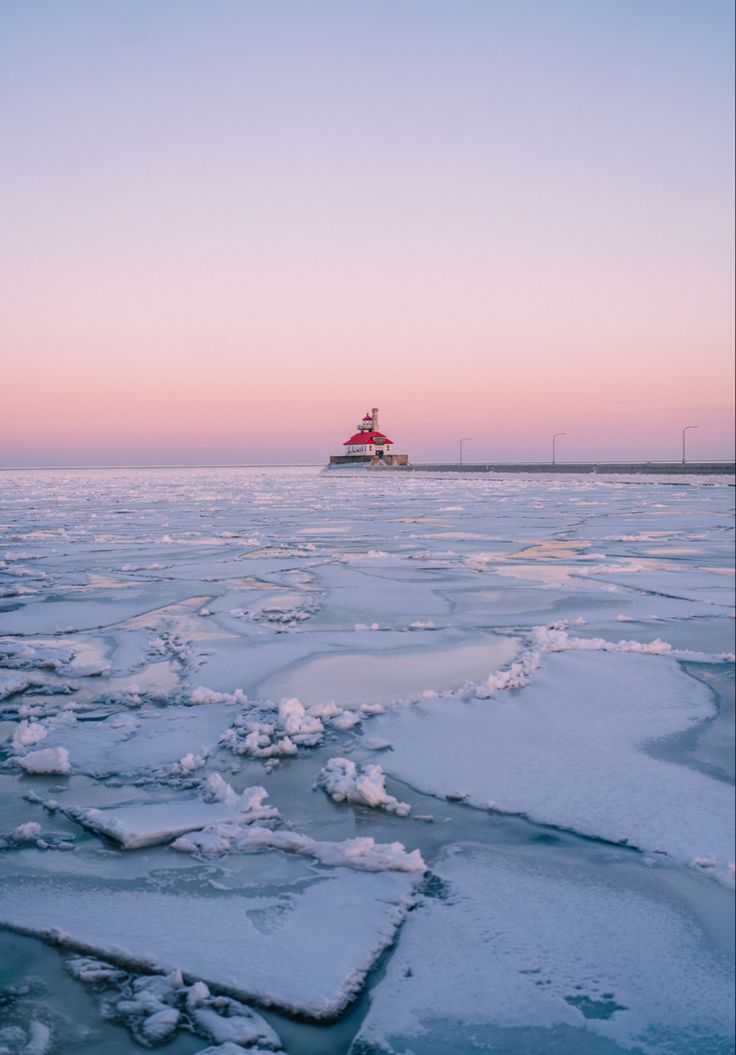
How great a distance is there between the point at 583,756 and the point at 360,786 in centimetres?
93

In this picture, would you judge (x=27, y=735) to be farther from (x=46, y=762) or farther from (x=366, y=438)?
(x=366, y=438)

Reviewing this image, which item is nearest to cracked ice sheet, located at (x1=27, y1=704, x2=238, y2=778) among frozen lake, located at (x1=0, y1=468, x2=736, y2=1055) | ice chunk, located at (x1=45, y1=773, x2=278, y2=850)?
frozen lake, located at (x1=0, y1=468, x2=736, y2=1055)

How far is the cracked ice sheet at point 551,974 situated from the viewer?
1.56 meters

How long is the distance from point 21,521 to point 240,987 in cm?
1617

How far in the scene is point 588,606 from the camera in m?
5.97

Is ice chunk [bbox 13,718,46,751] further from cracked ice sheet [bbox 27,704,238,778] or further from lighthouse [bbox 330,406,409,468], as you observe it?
lighthouse [bbox 330,406,409,468]

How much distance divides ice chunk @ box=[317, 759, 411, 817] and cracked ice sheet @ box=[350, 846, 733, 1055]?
0.50 meters

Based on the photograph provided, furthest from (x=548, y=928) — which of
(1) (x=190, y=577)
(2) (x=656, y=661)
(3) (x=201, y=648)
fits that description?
(1) (x=190, y=577)

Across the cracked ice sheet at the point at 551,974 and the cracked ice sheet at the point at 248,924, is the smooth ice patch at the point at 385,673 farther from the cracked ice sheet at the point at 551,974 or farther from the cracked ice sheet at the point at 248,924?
the cracked ice sheet at the point at 551,974

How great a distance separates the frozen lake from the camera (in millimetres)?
1643

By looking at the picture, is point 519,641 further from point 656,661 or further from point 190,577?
point 190,577

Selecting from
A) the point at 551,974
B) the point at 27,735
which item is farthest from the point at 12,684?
the point at 551,974

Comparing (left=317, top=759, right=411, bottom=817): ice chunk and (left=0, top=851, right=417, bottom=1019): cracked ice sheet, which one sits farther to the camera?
(left=317, top=759, right=411, bottom=817): ice chunk

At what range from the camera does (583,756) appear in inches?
115
